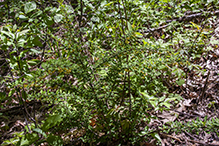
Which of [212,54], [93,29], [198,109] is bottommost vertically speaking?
[198,109]

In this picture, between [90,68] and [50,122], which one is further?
[90,68]

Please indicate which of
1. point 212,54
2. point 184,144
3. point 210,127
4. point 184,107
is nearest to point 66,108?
point 210,127

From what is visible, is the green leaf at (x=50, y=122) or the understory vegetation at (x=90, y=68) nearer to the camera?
the green leaf at (x=50, y=122)

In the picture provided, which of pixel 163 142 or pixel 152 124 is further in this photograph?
pixel 152 124

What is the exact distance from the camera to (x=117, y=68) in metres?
1.66

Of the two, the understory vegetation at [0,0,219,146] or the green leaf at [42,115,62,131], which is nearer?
the green leaf at [42,115,62,131]

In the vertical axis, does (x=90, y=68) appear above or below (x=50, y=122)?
above

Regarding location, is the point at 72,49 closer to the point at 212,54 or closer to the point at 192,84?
the point at 192,84

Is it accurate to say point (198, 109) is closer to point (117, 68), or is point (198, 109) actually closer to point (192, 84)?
point (192, 84)

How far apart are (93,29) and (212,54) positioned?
2.73 m

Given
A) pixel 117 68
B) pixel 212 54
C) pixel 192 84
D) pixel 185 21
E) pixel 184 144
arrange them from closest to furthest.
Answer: pixel 117 68 < pixel 184 144 < pixel 192 84 < pixel 212 54 < pixel 185 21

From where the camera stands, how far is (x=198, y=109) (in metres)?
2.65

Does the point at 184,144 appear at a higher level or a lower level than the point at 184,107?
lower

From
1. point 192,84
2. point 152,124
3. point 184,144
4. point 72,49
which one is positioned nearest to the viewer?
point 72,49
